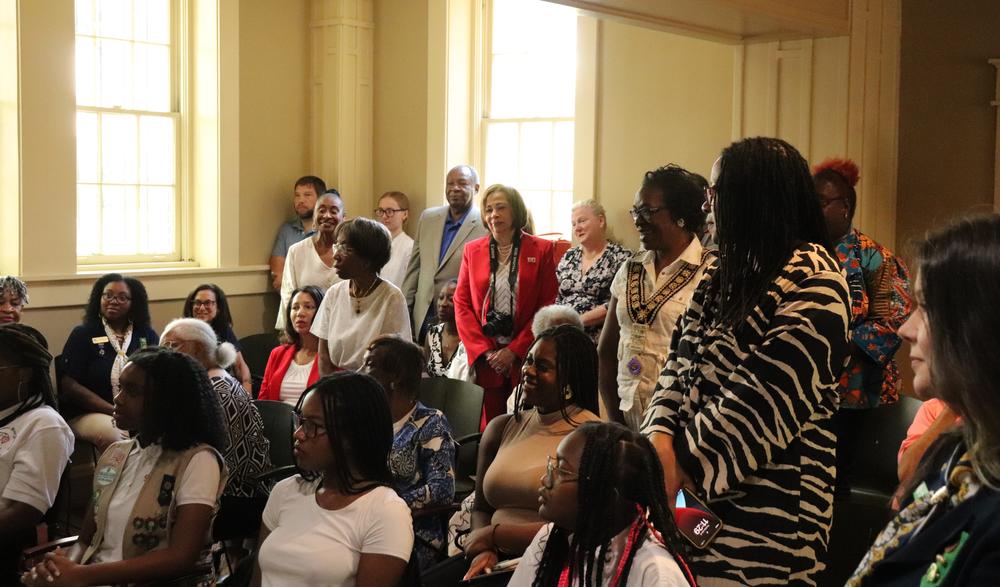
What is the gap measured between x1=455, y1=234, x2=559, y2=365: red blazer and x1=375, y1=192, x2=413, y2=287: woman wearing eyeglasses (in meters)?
1.41

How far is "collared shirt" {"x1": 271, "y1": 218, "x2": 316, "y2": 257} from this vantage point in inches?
283

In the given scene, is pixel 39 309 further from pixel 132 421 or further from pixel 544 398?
pixel 544 398

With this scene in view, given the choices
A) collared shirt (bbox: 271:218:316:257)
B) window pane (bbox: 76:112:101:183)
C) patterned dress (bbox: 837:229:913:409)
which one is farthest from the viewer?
collared shirt (bbox: 271:218:316:257)

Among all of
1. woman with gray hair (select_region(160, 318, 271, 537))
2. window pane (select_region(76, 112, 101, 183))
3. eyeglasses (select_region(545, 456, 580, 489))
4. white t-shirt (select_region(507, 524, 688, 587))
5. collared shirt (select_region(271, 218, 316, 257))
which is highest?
window pane (select_region(76, 112, 101, 183))

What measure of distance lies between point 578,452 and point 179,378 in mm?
1434

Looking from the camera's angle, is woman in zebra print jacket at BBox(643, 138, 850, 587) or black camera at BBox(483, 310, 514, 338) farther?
black camera at BBox(483, 310, 514, 338)

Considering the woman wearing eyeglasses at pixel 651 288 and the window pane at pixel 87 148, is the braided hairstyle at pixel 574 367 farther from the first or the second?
the window pane at pixel 87 148

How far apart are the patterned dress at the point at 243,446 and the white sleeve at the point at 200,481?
78 centimetres

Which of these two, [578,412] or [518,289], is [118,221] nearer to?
[518,289]

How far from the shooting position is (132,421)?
2893 millimetres

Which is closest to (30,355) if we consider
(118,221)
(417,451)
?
(417,451)

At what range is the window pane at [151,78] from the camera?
6.88 m

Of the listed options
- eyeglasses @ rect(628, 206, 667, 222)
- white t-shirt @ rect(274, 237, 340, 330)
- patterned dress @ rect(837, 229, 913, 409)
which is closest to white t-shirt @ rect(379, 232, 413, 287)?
white t-shirt @ rect(274, 237, 340, 330)

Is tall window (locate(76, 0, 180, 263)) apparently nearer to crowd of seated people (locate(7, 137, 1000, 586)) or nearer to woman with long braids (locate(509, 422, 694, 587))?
crowd of seated people (locate(7, 137, 1000, 586))
